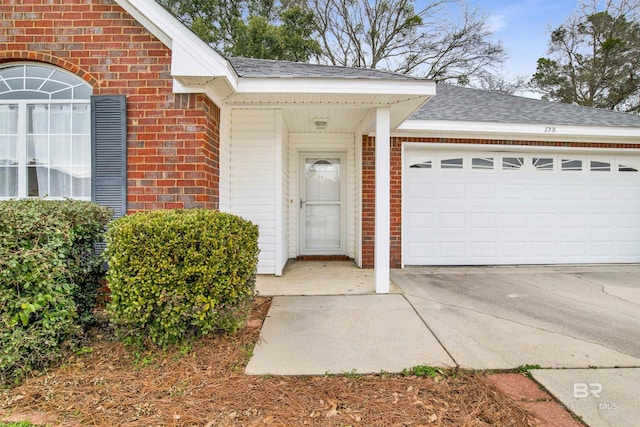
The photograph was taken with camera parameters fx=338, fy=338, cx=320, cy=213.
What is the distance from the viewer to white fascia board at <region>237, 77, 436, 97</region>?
4.22 m

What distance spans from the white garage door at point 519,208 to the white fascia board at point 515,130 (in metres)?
0.40

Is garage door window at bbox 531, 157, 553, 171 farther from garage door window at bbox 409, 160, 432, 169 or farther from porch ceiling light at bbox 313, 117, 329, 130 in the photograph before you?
porch ceiling light at bbox 313, 117, 329, 130

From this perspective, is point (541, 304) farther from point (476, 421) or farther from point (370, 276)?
point (476, 421)

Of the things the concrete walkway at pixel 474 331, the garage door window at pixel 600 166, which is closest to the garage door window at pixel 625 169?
the garage door window at pixel 600 166

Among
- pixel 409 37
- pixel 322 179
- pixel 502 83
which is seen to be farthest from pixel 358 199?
pixel 502 83

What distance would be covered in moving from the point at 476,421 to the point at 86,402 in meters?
2.51

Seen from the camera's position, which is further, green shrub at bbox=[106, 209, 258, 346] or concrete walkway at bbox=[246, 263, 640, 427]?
green shrub at bbox=[106, 209, 258, 346]

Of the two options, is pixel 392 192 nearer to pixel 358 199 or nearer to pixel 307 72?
pixel 358 199

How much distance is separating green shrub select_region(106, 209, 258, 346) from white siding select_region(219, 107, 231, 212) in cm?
216

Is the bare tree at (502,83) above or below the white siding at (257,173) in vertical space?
above

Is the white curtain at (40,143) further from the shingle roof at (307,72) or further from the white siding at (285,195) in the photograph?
the white siding at (285,195)

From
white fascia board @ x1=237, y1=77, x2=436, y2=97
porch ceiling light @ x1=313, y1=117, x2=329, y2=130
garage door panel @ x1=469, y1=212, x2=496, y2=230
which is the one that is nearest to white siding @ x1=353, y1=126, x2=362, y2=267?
porch ceiling light @ x1=313, y1=117, x2=329, y2=130

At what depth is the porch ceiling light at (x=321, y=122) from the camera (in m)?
5.71

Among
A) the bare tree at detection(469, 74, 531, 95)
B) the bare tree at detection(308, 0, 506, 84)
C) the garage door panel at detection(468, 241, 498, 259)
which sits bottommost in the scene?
the garage door panel at detection(468, 241, 498, 259)
